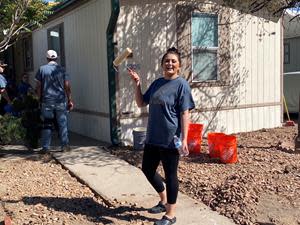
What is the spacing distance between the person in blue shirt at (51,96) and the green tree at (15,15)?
2.29 ft

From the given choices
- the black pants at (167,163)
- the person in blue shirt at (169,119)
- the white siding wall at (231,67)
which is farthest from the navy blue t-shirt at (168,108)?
the white siding wall at (231,67)

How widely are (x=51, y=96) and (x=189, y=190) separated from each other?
3.35 m

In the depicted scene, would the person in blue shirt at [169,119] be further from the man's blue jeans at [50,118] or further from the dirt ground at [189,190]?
the man's blue jeans at [50,118]

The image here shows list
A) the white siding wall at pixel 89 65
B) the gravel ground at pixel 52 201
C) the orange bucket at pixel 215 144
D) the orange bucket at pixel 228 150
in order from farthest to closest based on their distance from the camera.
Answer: the white siding wall at pixel 89 65 < the orange bucket at pixel 215 144 < the orange bucket at pixel 228 150 < the gravel ground at pixel 52 201

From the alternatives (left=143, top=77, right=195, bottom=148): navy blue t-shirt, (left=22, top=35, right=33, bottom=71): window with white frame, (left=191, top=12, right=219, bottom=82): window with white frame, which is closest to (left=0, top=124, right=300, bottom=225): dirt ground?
(left=143, top=77, right=195, bottom=148): navy blue t-shirt

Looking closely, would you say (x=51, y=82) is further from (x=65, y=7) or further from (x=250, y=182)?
(x=250, y=182)

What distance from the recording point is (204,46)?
9586mm

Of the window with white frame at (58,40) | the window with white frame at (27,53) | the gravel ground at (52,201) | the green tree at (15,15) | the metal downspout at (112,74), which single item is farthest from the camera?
the window with white frame at (27,53)

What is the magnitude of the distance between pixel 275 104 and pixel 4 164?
241 inches

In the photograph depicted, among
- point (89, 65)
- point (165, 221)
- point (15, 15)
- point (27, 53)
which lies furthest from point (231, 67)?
point (27, 53)

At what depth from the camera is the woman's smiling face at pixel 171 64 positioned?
476 centimetres

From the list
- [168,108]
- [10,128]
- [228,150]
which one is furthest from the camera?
[10,128]

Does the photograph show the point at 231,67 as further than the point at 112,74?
Yes

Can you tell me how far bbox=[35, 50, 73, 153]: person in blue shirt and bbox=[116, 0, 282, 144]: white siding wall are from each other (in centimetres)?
105
